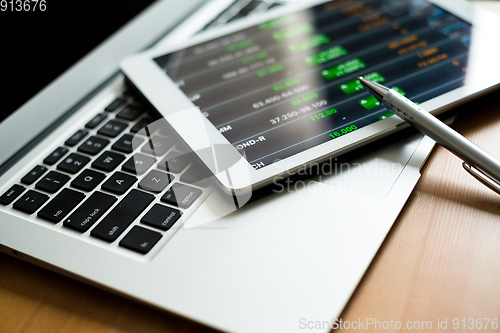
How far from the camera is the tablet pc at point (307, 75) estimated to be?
40 centimetres

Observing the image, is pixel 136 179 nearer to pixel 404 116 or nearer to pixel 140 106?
pixel 140 106

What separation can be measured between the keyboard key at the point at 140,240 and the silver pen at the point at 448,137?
0.93 feet

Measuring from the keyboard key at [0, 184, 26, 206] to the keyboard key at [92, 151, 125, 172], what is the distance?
8cm

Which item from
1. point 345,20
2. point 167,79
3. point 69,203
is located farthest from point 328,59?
point 69,203

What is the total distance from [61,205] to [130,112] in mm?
157

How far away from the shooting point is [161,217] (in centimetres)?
36

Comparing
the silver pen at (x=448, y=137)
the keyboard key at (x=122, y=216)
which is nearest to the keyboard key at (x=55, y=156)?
the keyboard key at (x=122, y=216)

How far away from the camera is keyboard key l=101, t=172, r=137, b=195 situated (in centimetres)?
39

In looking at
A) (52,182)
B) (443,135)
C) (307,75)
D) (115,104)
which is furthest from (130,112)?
(443,135)

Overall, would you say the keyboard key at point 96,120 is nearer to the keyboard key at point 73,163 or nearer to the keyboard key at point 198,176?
the keyboard key at point 73,163

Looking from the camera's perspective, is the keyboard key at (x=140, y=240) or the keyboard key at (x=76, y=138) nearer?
the keyboard key at (x=140, y=240)

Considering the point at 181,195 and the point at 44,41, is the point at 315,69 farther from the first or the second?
the point at 44,41

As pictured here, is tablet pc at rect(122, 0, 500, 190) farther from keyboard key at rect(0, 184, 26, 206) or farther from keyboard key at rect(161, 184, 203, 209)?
keyboard key at rect(0, 184, 26, 206)

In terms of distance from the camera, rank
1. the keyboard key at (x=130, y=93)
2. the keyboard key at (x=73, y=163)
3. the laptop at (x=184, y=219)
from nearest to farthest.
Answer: the laptop at (x=184, y=219)
the keyboard key at (x=73, y=163)
the keyboard key at (x=130, y=93)
